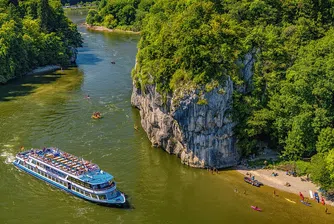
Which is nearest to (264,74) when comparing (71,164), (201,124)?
(201,124)

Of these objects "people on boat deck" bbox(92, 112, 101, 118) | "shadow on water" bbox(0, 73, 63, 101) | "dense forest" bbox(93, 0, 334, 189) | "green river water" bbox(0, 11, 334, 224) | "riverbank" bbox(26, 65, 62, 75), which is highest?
"dense forest" bbox(93, 0, 334, 189)

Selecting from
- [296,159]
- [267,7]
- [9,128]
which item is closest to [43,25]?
[9,128]

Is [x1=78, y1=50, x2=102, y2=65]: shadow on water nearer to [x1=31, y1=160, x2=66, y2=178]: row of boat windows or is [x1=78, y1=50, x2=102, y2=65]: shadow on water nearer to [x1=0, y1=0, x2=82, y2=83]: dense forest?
[x1=0, y1=0, x2=82, y2=83]: dense forest

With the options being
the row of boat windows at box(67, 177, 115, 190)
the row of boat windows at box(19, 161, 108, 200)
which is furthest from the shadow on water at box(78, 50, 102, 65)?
the row of boat windows at box(67, 177, 115, 190)

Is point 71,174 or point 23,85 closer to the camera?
point 71,174

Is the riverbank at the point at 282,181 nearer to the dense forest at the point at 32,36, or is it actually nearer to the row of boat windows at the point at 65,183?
the row of boat windows at the point at 65,183

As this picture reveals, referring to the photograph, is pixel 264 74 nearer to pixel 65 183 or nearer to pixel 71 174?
pixel 71 174
